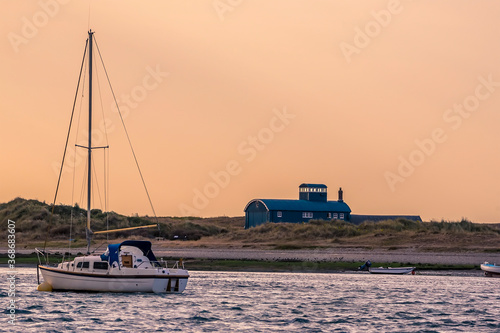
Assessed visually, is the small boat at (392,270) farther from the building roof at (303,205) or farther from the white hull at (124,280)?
the building roof at (303,205)

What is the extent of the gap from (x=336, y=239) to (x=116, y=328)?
5650 centimetres

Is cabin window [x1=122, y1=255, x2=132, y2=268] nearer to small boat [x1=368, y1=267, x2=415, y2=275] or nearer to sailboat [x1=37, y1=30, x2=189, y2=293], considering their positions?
sailboat [x1=37, y1=30, x2=189, y2=293]

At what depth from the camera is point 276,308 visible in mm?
45875

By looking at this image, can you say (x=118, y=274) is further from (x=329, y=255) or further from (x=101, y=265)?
(x=329, y=255)

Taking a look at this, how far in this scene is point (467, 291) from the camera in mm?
56312

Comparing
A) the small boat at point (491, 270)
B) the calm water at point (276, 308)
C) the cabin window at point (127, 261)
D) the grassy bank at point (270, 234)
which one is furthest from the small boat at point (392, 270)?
the cabin window at point (127, 261)

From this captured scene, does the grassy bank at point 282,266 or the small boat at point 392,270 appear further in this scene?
the grassy bank at point 282,266

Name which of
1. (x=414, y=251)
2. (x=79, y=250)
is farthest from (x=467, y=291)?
(x=79, y=250)

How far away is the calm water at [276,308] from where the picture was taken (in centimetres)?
3938

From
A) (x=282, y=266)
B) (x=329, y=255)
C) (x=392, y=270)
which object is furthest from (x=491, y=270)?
(x=282, y=266)

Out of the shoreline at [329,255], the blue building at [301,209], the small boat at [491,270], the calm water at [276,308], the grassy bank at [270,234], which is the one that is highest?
the blue building at [301,209]

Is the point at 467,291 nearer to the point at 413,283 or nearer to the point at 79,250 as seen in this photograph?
the point at 413,283

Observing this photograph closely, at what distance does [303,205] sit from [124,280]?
240 feet

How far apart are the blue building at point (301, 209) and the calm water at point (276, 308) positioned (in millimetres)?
54403
